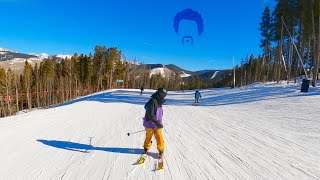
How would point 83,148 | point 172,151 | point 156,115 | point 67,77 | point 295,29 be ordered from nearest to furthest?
point 156,115, point 172,151, point 83,148, point 295,29, point 67,77

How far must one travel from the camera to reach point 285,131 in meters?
11.1

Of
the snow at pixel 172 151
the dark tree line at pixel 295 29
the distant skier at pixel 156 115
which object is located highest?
the dark tree line at pixel 295 29

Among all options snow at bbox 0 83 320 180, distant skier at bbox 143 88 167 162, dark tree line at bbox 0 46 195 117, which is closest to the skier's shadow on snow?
snow at bbox 0 83 320 180

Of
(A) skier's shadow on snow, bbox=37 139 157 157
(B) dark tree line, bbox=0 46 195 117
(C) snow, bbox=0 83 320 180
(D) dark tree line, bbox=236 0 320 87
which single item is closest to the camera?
(C) snow, bbox=0 83 320 180

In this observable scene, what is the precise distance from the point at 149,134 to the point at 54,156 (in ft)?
9.48

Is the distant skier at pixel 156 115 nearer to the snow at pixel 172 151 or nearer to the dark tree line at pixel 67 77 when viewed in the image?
the snow at pixel 172 151

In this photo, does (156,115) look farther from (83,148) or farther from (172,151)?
(83,148)

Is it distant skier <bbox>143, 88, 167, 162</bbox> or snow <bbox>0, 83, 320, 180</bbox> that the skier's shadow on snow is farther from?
distant skier <bbox>143, 88, 167, 162</bbox>

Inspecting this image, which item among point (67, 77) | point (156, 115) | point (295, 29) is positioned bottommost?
point (156, 115)

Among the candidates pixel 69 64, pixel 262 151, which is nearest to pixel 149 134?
pixel 262 151

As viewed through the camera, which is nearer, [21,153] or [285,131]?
[21,153]

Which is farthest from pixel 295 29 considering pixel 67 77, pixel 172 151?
pixel 67 77

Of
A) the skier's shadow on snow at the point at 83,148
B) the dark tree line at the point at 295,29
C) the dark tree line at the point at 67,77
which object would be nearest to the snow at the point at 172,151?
the skier's shadow on snow at the point at 83,148

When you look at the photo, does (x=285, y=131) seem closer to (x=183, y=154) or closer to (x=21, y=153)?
(x=183, y=154)
